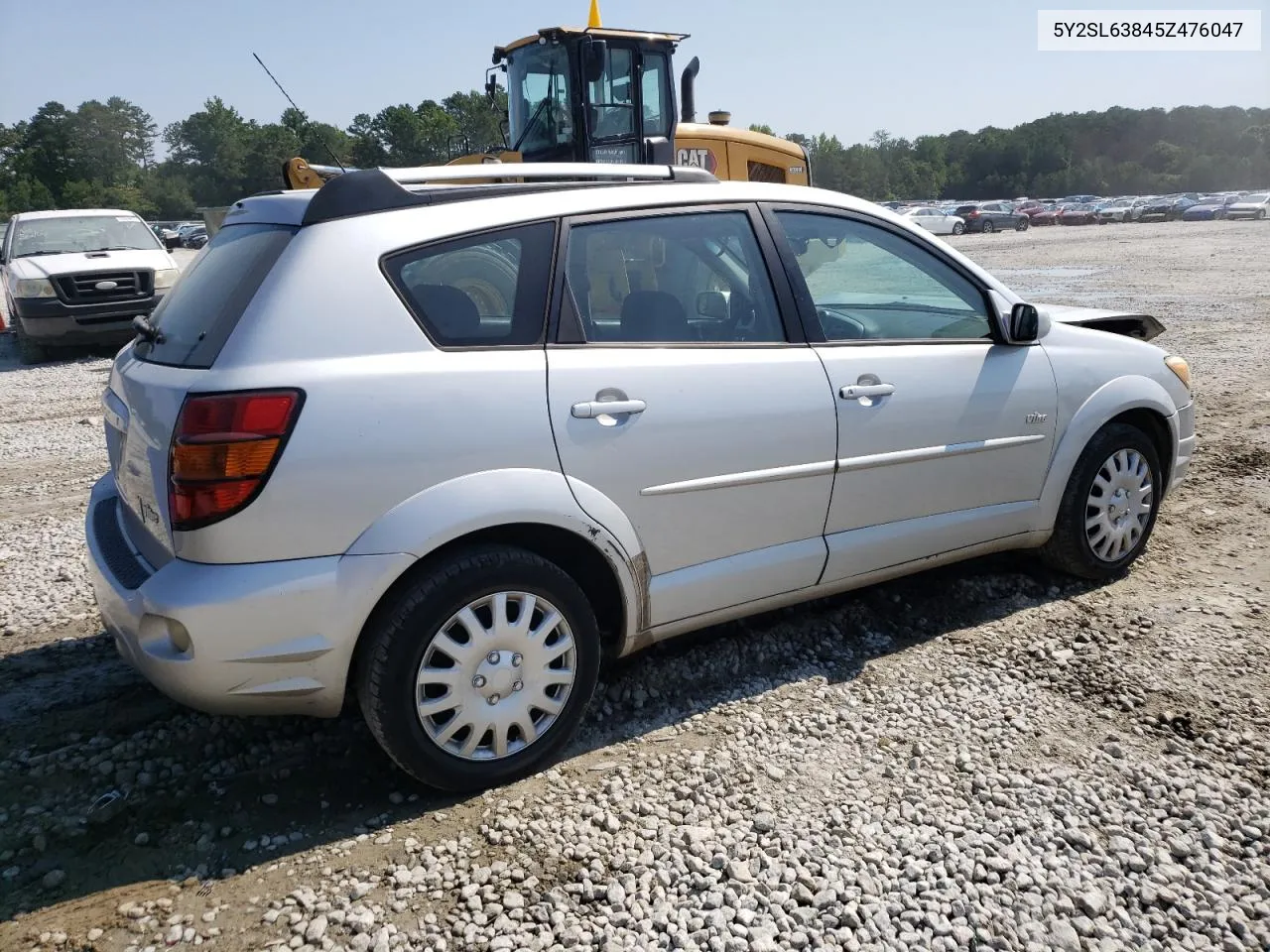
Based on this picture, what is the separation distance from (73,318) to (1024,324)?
12128 mm

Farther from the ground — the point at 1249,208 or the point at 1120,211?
the point at 1120,211

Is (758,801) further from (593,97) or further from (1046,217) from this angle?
(1046,217)

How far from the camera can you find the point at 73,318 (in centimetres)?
1242

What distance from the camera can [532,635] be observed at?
3033 millimetres

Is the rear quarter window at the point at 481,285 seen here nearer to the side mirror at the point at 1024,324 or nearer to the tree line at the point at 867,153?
the side mirror at the point at 1024,324

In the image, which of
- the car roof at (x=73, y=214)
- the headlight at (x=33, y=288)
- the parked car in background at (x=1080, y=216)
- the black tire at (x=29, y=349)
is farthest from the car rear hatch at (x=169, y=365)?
the parked car in background at (x=1080, y=216)

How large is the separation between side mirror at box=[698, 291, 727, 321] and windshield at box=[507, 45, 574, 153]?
7641mm

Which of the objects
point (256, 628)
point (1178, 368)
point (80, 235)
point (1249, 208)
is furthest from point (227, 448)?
point (1249, 208)

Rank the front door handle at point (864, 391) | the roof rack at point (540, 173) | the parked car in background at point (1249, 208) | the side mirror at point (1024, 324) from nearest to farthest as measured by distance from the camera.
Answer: the roof rack at point (540, 173), the front door handle at point (864, 391), the side mirror at point (1024, 324), the parked car in background at point (1249, 208)

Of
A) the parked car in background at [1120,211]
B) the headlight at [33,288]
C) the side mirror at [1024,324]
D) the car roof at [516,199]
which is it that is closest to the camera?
the car roof at [516,199]

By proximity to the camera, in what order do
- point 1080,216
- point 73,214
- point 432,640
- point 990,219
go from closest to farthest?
point 432,640
point 73,214
point 990,219
point 1080,216

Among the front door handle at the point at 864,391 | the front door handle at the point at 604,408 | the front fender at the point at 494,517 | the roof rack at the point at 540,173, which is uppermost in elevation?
the roof rack at the point at 540,173

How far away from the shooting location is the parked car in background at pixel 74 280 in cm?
1227

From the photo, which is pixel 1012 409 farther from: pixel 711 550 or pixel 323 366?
pixel 323 366
